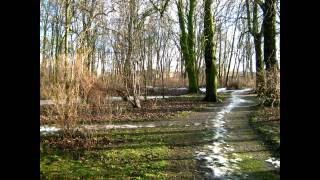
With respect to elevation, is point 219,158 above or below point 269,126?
below

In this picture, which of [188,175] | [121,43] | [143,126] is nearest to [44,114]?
[143,126]

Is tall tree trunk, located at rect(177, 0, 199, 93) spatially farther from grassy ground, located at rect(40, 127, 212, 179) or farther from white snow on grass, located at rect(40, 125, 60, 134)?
white snow on grass, located at rect(40, 125, 60, 134)

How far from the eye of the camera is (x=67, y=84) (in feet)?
27.8

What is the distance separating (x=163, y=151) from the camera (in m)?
7.66

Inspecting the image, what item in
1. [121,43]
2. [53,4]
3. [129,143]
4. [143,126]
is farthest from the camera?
[53,4]

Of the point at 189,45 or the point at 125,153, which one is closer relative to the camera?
the point at 125,153

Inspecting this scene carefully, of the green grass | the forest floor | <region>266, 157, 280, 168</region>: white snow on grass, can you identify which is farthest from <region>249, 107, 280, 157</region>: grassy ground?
the green grass

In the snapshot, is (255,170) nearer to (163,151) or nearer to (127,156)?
(163,151)

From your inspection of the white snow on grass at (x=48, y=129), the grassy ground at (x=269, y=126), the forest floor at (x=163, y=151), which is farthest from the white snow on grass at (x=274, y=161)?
the white snow on grass at (x=48, y=129)

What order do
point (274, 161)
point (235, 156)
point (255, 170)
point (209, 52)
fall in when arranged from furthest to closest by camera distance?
point (209, 52), point (235, 156), point (274, 161), point (255, 170)

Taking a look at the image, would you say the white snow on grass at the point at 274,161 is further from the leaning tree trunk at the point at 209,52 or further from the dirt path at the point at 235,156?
the leaning tree trunk at the point at 209,52

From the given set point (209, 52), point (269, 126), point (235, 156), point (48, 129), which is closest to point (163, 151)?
point (235, 156)
